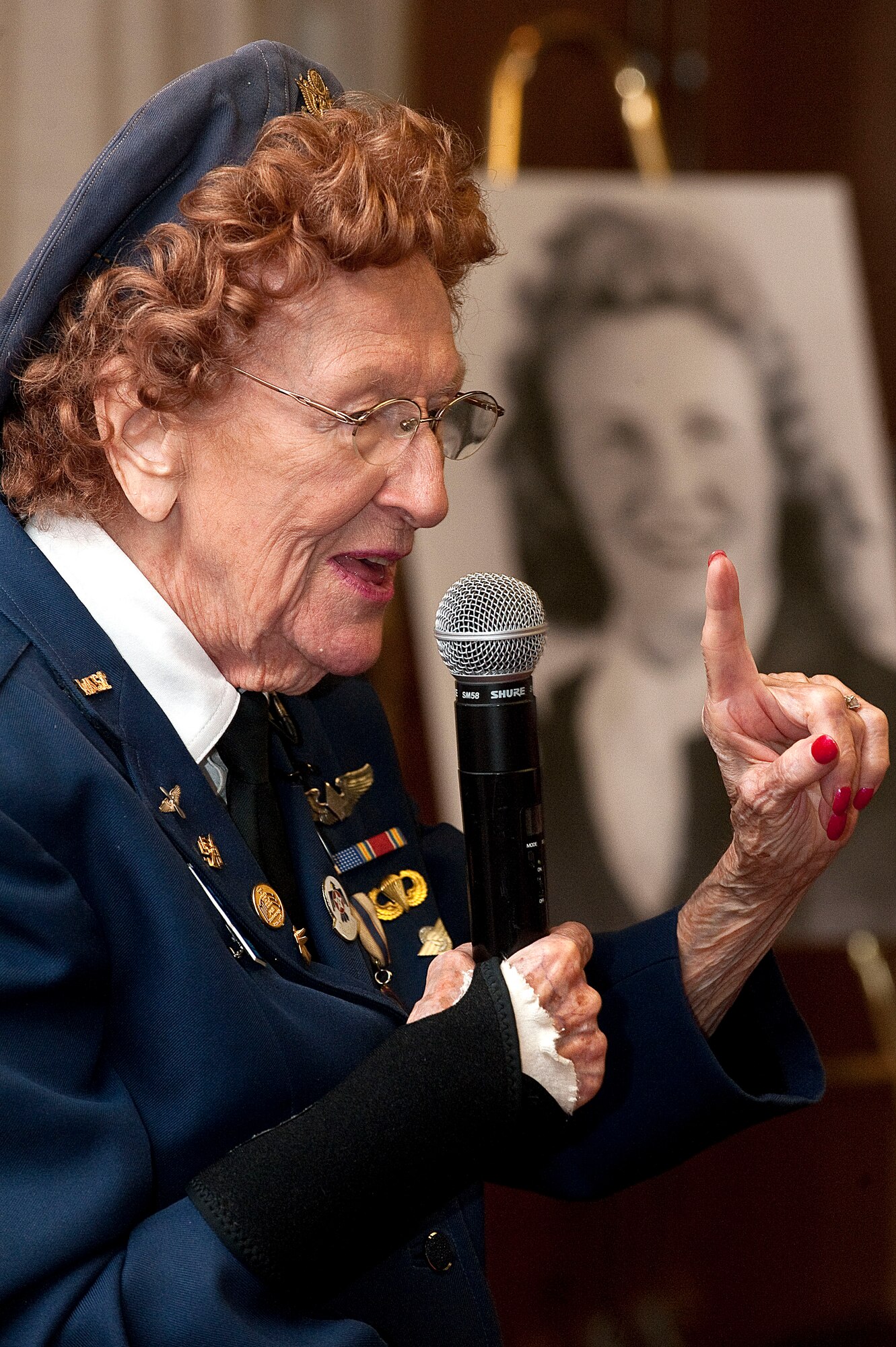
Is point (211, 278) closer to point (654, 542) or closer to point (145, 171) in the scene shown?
point (145, 171)

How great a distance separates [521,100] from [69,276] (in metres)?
1.67

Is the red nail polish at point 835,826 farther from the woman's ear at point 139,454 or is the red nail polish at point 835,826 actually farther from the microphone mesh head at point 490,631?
the woman's ear at point 139,454

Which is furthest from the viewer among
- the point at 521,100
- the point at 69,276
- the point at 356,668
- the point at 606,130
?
the point at 606,130

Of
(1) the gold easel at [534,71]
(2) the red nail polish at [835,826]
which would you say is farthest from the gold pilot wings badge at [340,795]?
(1) the gold easel at [534,71]

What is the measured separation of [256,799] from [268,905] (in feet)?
0.54

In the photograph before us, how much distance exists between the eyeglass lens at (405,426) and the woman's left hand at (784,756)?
37cm

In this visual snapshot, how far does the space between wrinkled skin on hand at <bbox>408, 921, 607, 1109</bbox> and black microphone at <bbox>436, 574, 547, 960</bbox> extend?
0.03m

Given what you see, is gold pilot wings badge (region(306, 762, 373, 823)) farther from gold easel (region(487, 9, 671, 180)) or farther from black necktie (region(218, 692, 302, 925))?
gold easel (region(487, 9, 671, 180))

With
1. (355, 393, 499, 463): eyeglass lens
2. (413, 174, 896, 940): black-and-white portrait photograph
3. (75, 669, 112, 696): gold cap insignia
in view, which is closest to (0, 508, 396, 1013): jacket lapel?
(75, 669, 112, 696): gold cap insignia

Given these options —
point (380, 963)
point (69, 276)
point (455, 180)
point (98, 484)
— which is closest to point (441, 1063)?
point (380, 963)

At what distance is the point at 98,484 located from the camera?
4.55 feet

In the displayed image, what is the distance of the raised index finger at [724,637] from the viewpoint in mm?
1275

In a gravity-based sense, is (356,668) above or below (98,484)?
below

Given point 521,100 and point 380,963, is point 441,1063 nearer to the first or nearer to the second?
point 380,963
